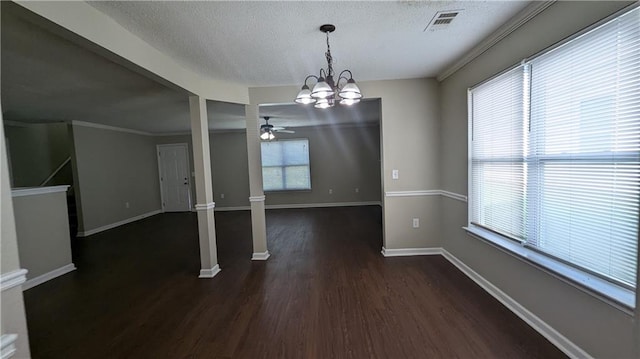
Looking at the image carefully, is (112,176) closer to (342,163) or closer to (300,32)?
(342,163)

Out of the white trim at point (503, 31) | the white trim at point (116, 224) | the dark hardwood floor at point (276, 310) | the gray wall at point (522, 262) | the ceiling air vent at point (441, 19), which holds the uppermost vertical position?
the ceiling air vent at point (441, 19)

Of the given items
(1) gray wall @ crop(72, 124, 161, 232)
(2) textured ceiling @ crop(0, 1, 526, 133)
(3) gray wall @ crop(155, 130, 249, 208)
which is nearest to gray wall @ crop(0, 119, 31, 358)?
(2) textured ceiling @ crop(0, 1, 526, 133)

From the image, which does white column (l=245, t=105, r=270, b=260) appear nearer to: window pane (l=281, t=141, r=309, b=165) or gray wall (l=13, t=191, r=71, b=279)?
gray wall (l=13, t=191, r=71, b=279)

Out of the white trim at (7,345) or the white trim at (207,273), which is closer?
the white trim at (7,345)

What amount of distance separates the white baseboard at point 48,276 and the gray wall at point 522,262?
16.9 ft

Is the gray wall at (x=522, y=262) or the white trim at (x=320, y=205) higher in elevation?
the gray wall at (x=522, y=262)

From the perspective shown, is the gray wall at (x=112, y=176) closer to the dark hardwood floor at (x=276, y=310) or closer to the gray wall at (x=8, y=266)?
the dark hardwood floor at (x=276, y=310)

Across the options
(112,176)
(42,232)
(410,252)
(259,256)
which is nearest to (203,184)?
(259,256)

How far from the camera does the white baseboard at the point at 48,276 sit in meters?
3.18

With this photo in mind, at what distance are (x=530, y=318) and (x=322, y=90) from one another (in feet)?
7.93

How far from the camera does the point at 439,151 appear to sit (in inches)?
142

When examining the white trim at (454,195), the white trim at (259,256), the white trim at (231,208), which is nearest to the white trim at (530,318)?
the white trim at (454,195)

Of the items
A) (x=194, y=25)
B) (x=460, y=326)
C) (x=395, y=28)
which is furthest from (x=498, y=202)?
(x=194, y=25)

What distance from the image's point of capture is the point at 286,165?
25.8 feet
